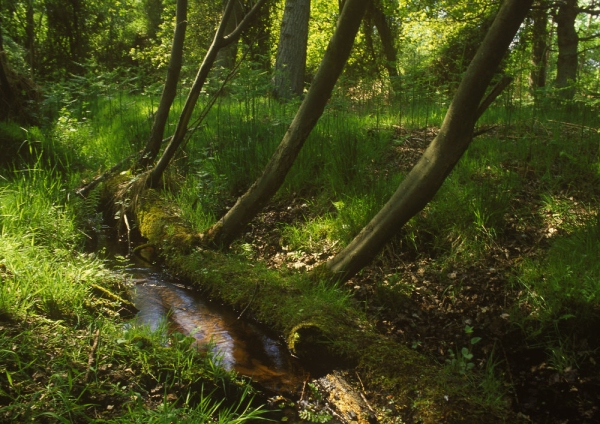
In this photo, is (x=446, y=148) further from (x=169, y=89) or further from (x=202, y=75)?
(x=169, y=89)

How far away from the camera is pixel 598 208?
434 cm

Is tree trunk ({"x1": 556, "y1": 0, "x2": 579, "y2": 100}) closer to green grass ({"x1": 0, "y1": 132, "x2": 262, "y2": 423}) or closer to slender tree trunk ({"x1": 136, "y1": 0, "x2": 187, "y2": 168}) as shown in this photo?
slender tree trunk ({"x1": 136, "y1": 0, "x2": 187, "y2": 168})

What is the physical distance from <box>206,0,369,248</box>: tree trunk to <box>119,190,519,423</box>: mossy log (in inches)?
12.7

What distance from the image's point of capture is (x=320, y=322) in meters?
3.54

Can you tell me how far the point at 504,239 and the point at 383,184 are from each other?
132 cm

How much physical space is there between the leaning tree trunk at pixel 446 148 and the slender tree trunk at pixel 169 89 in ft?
10.9

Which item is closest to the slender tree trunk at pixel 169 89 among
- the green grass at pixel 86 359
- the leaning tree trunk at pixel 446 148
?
the green grass at pixel 86 359

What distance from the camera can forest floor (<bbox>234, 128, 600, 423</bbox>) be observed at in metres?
3.12

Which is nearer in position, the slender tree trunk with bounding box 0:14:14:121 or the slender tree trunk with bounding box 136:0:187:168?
the slender tree trunk with bounding box 136:0:187:168

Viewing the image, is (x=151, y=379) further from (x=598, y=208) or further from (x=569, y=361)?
(x=598, y=208)

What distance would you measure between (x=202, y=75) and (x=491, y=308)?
382cm

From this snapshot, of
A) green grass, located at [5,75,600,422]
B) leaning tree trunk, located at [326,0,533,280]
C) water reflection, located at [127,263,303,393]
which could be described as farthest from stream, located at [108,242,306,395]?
leaning tree trunk, located at [326,0,533,280]

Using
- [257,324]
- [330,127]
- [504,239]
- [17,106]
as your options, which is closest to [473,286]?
[504,239]

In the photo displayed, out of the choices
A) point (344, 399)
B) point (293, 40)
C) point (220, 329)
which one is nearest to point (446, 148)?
point (344, 399)
